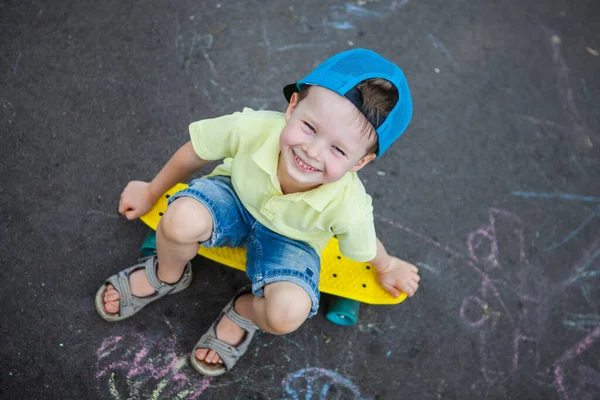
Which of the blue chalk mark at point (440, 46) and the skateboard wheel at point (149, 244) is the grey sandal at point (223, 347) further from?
the blue chalk mark at point (440, 46)

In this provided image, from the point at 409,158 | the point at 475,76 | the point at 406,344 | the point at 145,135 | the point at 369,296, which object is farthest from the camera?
the point at 475,76

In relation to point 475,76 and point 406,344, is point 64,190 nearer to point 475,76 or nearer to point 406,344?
point 406,344

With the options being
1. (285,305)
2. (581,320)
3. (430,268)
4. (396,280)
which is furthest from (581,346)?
(285,305)

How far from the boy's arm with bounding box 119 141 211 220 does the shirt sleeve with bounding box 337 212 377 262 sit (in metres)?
0.42

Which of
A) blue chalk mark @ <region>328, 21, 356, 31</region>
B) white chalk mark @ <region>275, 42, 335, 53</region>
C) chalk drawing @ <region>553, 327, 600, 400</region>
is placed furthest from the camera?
blue chalk mark @ <region>328, 21, 356, 31</region>

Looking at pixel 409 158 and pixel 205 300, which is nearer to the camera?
pixel 205 300

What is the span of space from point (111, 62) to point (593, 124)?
2046 mm

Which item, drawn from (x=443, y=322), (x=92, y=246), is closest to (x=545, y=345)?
(x=443, y=322)

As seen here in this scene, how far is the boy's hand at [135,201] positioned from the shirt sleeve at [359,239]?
1.93 ft

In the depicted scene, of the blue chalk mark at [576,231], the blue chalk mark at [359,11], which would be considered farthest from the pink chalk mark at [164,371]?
the blue chalk mark at [359,11]

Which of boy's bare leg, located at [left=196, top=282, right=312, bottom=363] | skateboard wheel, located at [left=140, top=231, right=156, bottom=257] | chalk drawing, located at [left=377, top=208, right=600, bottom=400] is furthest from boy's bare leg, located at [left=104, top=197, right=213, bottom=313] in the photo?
chalk drawing, located at [left=377, top=208, right=600, bottom=400]

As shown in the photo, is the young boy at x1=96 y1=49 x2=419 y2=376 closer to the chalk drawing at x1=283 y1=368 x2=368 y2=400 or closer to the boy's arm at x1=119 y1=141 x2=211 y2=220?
the boy's arm at x1=119 y1=141 x2=211 y2=220

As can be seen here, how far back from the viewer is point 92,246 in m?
1.65

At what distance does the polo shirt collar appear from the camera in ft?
4.17
